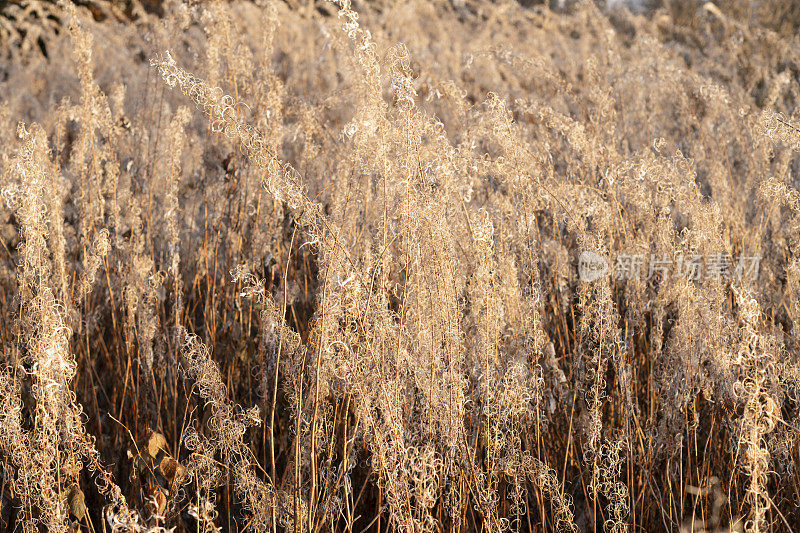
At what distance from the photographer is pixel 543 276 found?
6.38 ft

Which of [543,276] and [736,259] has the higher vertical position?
[736,259]

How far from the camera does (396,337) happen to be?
1.24 meters

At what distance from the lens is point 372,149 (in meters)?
1.32

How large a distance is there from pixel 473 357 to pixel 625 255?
22.0 inches

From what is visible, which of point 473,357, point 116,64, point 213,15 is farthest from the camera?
point 116,64

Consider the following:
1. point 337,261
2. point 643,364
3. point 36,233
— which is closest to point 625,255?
point 643,364

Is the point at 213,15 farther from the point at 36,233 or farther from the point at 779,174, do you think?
the point at 779,174

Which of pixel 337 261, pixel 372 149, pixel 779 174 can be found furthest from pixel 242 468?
pixel 779 174

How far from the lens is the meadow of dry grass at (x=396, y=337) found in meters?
1.16

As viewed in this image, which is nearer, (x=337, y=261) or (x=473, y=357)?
(x=337, y=261)

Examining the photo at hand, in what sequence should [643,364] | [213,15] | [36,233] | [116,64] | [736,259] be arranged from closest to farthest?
[36,233] < [643,364] < [736,259] < [213,15] < [116,64]

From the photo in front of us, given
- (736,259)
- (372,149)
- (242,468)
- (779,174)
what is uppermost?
(372,149)

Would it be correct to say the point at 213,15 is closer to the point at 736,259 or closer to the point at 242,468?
the point at 242,468

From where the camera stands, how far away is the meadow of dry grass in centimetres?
116
